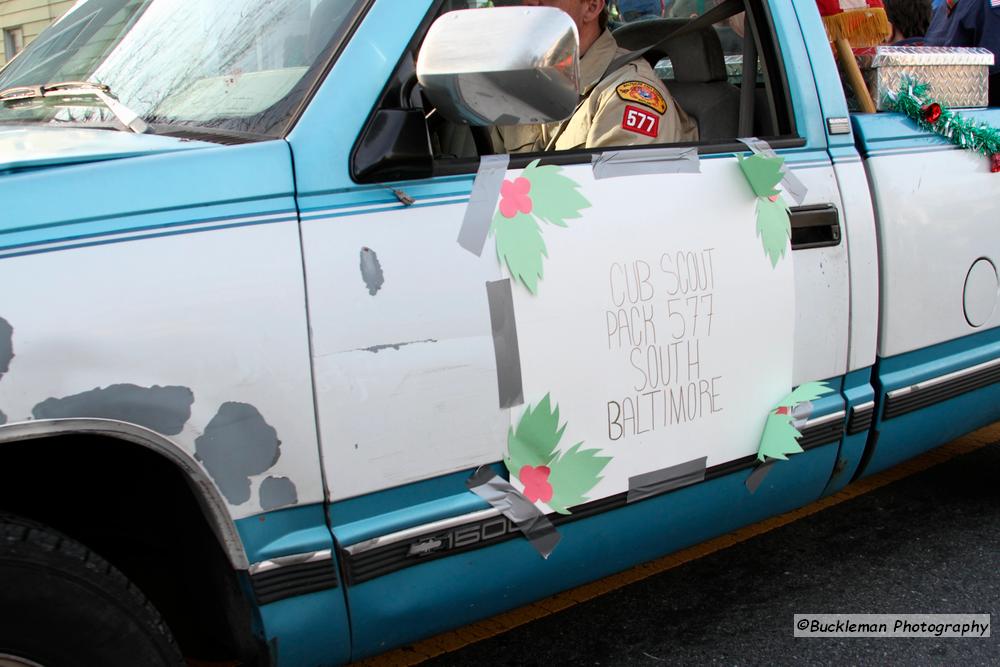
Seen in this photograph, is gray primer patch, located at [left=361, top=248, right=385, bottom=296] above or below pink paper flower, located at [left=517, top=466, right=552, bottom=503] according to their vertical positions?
above

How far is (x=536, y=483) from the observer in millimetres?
2018

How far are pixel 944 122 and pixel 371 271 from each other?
1829 mm

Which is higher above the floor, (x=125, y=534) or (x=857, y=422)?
(x=125, y=534)

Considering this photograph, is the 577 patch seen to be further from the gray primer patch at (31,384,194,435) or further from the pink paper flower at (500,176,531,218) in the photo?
the gray primer patch at (31,384,194,435)

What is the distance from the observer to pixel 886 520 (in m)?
3.52

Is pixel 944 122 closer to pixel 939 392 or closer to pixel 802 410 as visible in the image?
pixel 939 392

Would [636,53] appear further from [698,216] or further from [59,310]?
[59,310]

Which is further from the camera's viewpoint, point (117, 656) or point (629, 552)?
point (629, 552)

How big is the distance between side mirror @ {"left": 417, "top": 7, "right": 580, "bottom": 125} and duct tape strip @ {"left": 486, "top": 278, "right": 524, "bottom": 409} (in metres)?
0.33

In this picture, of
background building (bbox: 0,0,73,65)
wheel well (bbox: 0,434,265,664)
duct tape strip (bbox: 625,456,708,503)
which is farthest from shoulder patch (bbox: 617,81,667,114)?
background building (bbox: 0,0,73,65)

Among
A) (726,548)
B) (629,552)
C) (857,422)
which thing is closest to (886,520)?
(726,548)

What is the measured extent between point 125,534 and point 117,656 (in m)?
0.35

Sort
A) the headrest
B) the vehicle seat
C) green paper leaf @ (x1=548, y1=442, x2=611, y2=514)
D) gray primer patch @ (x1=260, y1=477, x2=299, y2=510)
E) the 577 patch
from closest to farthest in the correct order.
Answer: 1. gray primer patch @ (x1=260, y1=477, x2=299, y2=510)
2. green paper leaf @ (x1=548, y1=442, x2=611, y2=514)
3. the 577 patch
4. the vehicle seat
5. the headrest

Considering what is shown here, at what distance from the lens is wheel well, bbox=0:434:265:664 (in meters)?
1.80
